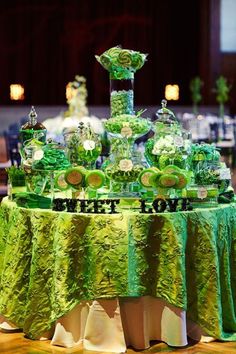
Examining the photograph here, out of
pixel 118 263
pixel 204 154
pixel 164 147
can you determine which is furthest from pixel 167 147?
pixel 118 263

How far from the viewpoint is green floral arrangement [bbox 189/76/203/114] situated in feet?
50.6

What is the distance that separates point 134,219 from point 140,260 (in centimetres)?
20

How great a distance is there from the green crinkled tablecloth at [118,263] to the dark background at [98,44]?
1303cm

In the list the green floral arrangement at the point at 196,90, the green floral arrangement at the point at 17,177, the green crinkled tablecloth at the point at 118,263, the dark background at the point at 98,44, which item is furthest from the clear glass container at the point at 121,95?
the dark background at the point at 98,44

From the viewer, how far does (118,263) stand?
3814mm

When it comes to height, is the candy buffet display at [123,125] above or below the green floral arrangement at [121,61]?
below

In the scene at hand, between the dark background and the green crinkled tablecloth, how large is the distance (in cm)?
1303

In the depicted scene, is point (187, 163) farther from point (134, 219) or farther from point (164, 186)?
point (134, 219)

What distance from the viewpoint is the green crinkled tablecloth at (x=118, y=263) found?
383 centimetres

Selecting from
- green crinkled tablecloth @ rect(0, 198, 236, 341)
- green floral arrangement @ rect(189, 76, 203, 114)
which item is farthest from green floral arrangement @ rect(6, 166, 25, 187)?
green floral arrangement @ rect(189, 76, 203, 114)

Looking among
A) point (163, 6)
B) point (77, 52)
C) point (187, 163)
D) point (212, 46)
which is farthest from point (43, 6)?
point (187, 163)

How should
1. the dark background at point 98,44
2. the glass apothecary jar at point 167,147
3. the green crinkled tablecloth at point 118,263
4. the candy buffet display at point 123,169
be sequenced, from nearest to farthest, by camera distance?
the green crinkled tablecloth at point 118,263 → the candy buffet display at point 123,169 → the glass apothecary jar at point 167,147 → the dark background at point 98,44

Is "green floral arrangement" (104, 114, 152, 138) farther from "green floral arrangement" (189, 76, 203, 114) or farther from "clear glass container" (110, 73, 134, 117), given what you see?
"green floral arrangement" (189, 76, 203, 114)

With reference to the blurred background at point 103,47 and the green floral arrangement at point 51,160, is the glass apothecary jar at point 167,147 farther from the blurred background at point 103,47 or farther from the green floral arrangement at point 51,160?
the blurred background at point 103,47
